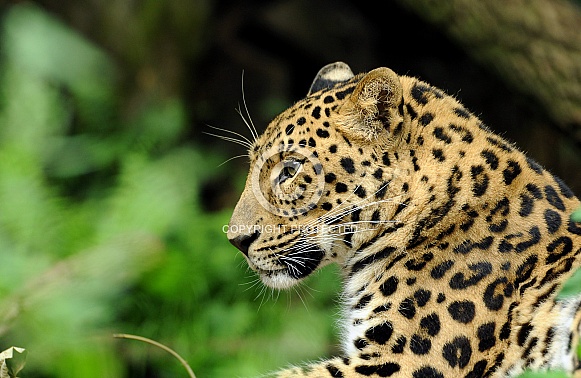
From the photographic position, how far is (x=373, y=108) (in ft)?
14.3

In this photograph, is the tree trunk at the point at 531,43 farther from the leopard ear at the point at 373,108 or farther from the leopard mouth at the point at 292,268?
the leopard mouth at the point at 292,268

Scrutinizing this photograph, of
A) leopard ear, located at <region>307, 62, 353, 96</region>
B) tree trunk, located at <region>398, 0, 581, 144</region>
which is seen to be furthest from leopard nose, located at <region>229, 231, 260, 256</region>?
tree trunk, located at <region>398, 0, 581, 144</region>

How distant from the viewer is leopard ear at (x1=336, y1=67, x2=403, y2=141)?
4.32 metres

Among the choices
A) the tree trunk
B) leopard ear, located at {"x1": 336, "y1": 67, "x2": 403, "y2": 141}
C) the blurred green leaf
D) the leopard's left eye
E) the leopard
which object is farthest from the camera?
the tree trunk

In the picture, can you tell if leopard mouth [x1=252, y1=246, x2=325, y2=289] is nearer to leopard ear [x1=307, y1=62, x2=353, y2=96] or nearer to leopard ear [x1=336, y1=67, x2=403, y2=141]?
leopard ear [x1=336, y1=67, x2=403, y2=141]

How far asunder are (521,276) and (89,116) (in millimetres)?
5731

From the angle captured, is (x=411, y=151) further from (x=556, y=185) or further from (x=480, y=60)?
(x=480, y=60)

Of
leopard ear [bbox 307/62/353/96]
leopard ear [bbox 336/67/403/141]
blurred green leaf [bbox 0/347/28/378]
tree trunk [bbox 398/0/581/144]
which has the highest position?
tree trunk [bbox 398/0/581/144]

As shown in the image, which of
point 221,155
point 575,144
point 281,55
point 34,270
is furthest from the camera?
point 281,55

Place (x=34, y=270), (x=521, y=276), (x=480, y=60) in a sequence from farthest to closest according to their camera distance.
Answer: (x=480, y=60) → (x=34, y=270) → (x=521, y=276)

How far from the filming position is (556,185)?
4535mm

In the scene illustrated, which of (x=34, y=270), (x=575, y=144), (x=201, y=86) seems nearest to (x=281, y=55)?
(x=201, y=86)

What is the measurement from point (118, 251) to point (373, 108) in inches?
93.4

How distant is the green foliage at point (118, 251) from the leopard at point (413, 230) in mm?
908
